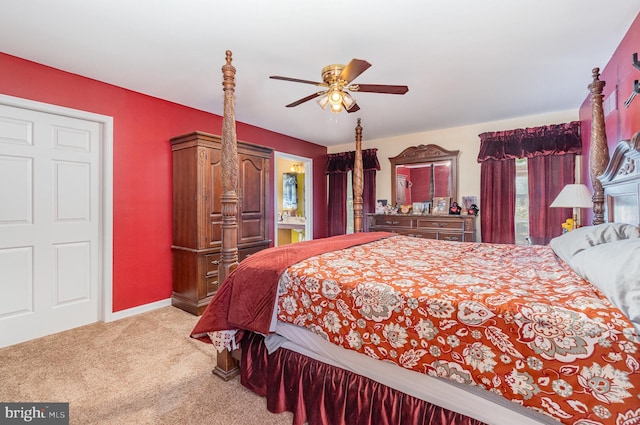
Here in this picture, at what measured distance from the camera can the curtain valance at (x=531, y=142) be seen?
365cm

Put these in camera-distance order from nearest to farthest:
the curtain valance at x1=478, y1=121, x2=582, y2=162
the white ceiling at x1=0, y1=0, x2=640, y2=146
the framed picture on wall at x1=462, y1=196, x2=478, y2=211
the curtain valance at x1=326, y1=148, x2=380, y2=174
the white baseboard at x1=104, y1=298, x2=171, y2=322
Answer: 1. the white ceiling at x1=0, y1=0, x2=640, y2=146
2. the white baseboard at x1=104, y1=298, x2=171, y2=322
3. the curtain valance at x1=478, y1=121, x2=582, y2=162
4. the framed picture on wall at x1=462, y1=196, x2=478, y2=211
5. the curtain valance at x1=326, y1=148, x2=380, y2=174

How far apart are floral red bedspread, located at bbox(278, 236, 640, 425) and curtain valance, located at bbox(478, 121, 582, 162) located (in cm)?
291

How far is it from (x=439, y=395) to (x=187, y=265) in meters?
2.87

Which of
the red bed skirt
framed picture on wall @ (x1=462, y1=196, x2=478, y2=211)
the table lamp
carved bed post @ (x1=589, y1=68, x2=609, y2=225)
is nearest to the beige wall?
framed picture on wall @ (x1=462, y1=196, x2=478, y2=211)

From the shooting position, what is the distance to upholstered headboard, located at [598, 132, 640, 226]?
172cm

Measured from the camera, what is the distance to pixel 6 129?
94.8 inches

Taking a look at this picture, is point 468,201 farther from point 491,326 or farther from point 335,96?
point 491,326

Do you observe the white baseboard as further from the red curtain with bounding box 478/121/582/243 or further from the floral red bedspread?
the red curtain with bounding box 478/121/582/243

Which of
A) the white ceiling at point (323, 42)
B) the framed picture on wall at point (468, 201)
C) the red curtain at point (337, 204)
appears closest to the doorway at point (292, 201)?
the red curtain at point (337, 204)

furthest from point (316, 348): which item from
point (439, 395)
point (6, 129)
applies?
point (6, 129)

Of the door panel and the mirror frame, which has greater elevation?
the mirror frame

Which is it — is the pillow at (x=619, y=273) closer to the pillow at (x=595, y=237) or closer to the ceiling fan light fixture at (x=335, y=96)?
the pillow at (x=595, y=237)

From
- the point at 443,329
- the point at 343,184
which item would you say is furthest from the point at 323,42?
the point at 343,184

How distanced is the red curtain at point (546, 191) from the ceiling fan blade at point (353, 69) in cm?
327
